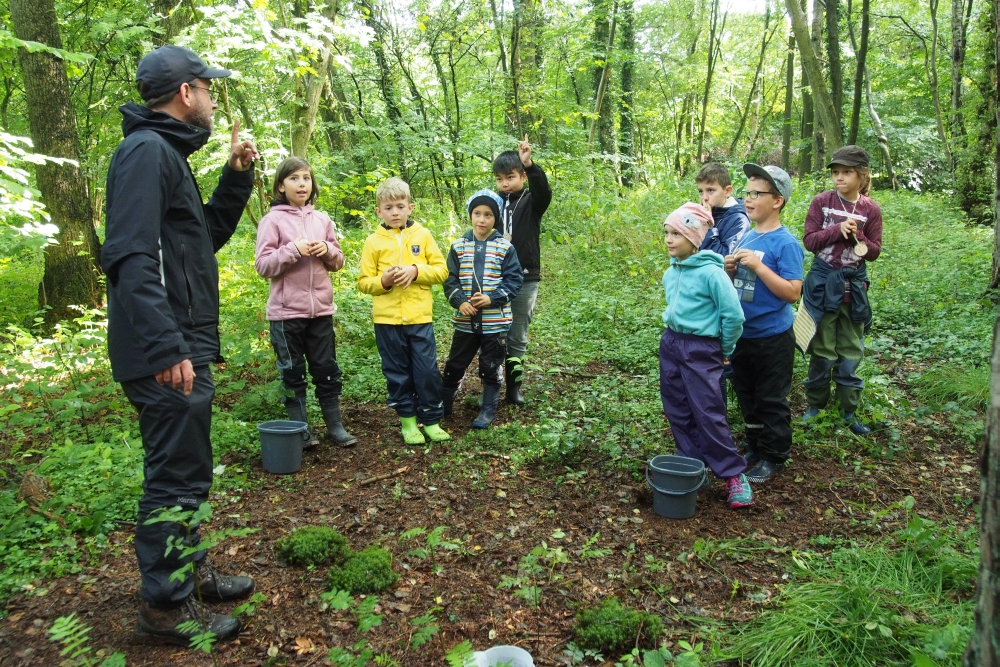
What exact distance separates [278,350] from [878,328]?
20.3 feet

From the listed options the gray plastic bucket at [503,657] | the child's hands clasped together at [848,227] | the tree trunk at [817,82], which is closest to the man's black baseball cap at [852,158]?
the child's hands clasped together at [848,227]

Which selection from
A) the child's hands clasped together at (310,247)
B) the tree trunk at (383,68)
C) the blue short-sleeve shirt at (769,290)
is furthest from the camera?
the tree trunk at (383,68)

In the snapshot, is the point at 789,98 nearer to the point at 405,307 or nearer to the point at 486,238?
the point at 486,238

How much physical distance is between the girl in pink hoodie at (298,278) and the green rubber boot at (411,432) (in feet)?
2.21

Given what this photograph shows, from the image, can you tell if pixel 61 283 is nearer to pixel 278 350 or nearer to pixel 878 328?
pixel 278 350

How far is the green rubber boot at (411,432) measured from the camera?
4.70 metres

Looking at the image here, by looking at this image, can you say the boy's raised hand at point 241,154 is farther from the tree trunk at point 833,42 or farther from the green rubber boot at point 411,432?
the tree trunk at point 833,42

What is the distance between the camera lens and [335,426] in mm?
4758

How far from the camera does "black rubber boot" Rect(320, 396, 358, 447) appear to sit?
4711 mm

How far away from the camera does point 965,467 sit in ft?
13.1

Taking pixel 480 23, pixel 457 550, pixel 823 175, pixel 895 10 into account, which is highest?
pixel 895 10

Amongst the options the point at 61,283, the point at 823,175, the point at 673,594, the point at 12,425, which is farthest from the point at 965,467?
the point at 823,175

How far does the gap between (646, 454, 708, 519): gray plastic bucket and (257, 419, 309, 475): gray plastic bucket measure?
237 centimetres

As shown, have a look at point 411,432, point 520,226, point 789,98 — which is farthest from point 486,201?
point 789,98
